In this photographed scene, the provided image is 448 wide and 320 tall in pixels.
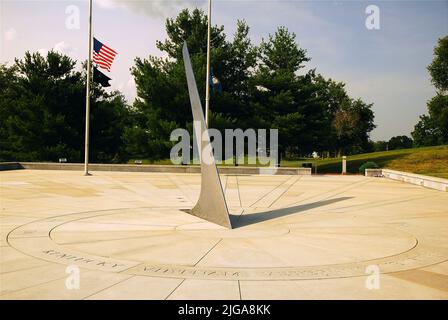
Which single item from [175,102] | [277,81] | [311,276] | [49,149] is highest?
[277,81]

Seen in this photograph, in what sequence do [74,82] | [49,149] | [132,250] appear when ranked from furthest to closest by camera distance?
[74,82]
[49,149]
[132,250]

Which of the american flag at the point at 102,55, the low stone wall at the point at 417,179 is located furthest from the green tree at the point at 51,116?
the low stone wall at the point at 417,179

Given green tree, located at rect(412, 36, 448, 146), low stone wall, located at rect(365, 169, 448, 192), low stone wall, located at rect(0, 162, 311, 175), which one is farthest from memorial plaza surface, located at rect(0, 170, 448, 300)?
green tree, located at rect(412, 36, 448, 146)

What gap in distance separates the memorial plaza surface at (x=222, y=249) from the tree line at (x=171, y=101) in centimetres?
1898

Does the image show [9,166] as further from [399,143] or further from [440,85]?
[399,143]

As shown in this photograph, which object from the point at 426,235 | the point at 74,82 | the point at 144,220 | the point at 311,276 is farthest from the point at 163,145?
the point at 311,276

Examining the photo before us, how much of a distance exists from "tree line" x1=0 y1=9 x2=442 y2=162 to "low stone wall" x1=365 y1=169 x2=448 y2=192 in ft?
33.0

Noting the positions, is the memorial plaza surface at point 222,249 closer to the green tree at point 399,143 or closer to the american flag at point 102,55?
the american flag at point 102,55

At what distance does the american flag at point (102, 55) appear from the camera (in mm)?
22219

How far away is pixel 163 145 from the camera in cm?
3144

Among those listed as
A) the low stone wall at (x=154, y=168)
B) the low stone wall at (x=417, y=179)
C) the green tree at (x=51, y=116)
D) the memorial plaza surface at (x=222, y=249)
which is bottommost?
the memorial plaza surface at (x=222, y=249)

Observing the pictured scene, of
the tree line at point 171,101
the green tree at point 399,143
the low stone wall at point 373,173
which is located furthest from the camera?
the green tree at point 399,143

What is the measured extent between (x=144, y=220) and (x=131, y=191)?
635 cm

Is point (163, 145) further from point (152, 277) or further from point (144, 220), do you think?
point (152, 277)
